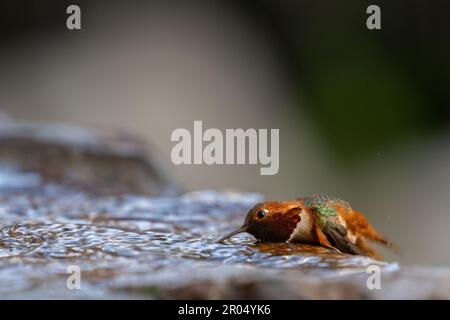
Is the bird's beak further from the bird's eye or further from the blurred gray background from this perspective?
the blurred gray background

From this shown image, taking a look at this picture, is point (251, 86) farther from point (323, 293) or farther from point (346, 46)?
point (323, 293)

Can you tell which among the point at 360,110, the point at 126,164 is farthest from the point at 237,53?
the point at 126,164

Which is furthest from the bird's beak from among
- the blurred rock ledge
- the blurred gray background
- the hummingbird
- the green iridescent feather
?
the blurred gray background

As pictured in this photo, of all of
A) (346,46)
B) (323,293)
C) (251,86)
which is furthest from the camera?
(251,86)

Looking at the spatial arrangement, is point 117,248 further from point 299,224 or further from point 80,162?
point 80,162


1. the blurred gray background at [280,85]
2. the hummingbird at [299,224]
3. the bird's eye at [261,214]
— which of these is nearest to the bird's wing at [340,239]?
the hummingbird at [299,224]

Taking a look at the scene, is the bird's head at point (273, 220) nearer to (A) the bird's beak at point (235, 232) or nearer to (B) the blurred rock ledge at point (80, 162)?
(A) the bird's beak at point (235, 232)
